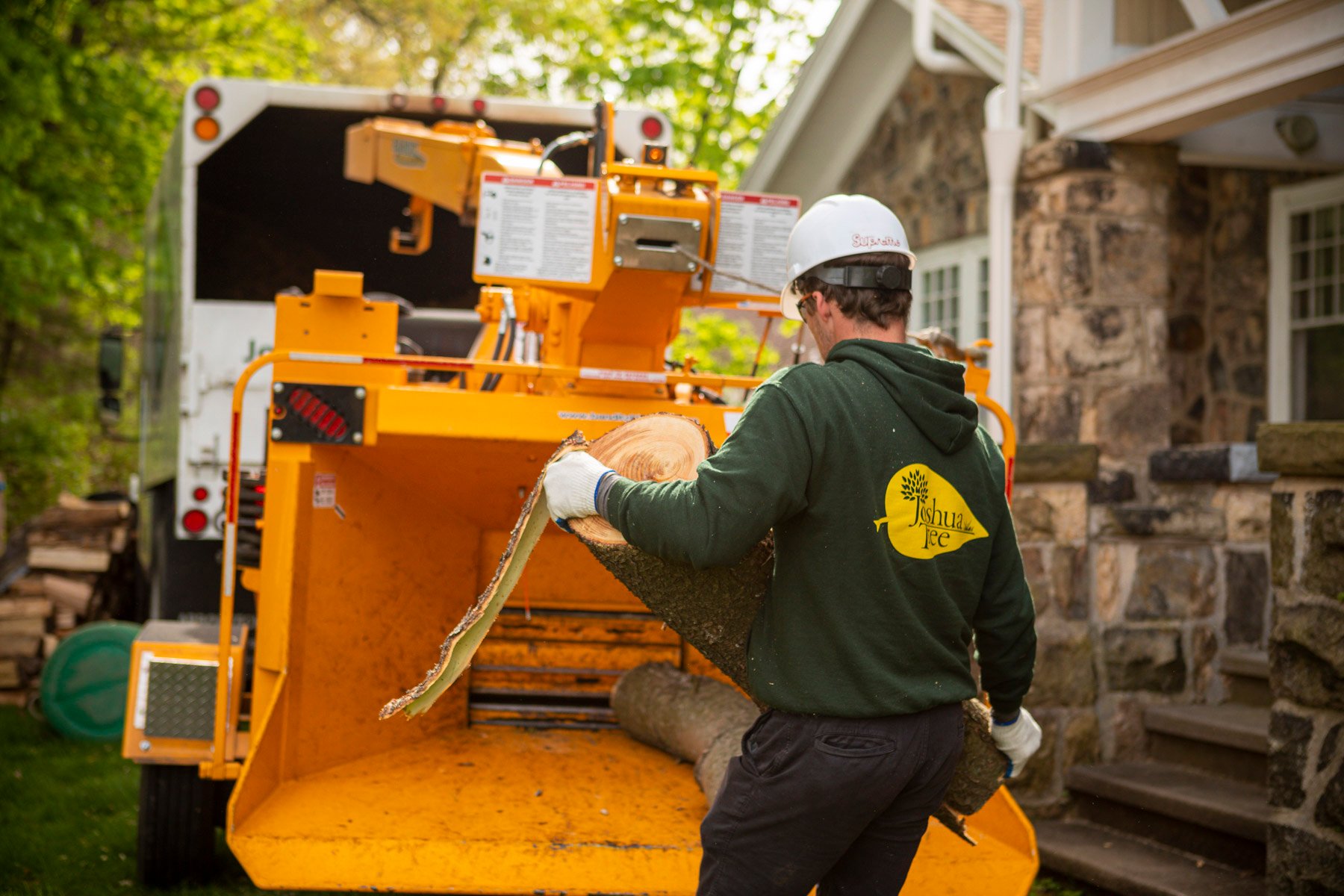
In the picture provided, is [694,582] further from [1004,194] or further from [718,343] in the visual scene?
[718,343]

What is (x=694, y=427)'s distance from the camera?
2.85m

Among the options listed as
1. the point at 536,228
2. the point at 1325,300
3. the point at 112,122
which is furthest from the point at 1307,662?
the point at 112,122

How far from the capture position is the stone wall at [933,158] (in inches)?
369

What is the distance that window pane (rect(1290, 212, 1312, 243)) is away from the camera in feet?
26.1

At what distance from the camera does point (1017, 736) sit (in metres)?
2.88

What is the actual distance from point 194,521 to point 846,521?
16.8 ft

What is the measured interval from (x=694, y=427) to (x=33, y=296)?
33.5 ft

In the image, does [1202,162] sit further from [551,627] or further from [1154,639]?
[551,627]

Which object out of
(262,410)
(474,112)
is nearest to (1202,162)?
(474,112)

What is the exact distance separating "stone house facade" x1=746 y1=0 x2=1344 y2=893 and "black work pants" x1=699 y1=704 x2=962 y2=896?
1.93m

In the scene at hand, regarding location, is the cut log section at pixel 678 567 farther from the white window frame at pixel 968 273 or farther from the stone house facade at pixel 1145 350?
the white window frame at pixel 968 273

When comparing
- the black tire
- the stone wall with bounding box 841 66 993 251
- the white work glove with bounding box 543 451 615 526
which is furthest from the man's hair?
the stone wall with bounding box 841 66 993 251

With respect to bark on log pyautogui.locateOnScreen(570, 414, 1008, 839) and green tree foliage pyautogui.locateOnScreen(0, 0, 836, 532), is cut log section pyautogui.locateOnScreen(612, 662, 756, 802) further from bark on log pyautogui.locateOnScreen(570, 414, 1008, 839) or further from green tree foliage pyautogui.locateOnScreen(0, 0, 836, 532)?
green tree foliage pyautogui.locateOnScreen(0, 0, 836, 532)

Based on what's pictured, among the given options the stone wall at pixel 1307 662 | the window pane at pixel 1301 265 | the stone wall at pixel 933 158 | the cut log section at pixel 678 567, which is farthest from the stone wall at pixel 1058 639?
the stone wall at pixel 933 158
